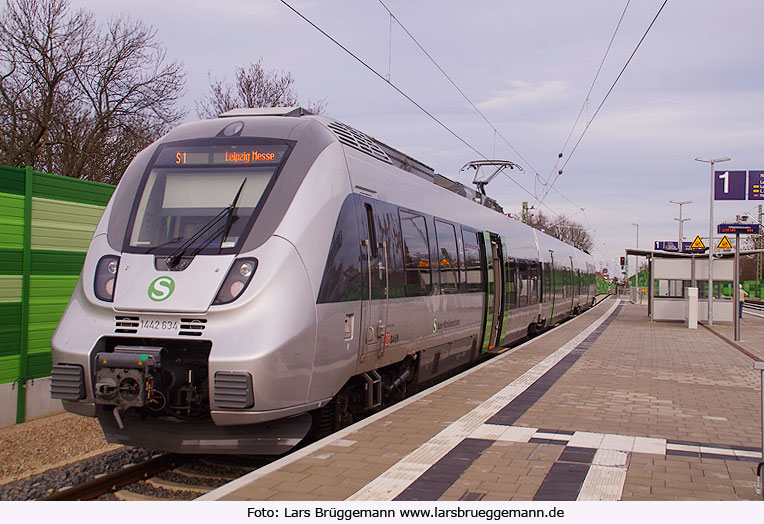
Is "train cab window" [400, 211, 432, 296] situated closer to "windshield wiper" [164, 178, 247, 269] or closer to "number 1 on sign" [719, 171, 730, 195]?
"windshield wiper" [164, 178, 247, 269]

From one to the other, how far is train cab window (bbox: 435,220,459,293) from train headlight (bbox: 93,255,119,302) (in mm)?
5069

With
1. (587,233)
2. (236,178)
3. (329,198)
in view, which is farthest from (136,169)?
(587,233)

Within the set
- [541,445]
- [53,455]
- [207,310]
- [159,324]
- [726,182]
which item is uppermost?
[726,182]

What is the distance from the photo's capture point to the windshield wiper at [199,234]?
21.0ft

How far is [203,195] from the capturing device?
22.7 feet

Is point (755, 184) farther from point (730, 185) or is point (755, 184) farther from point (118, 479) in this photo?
point (118, 479)

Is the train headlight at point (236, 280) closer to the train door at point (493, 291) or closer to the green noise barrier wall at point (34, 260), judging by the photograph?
the green noise barrier wall at point (34, 260)

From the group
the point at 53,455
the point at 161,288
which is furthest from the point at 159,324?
the point at 53,455

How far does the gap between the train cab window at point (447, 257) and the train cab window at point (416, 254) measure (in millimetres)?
647

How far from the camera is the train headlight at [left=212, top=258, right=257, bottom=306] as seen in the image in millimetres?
6039

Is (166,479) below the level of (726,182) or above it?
below

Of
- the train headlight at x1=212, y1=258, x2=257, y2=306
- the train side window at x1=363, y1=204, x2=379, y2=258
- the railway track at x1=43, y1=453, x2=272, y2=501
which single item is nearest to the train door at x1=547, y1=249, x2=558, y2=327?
the train side window at x1=363, y1=204, x2=379, y2=258

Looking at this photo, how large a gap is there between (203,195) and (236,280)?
124 centimetres

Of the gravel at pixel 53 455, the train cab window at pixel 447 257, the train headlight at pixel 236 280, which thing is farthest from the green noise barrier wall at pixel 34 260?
the train cab window at pixel 447 257
